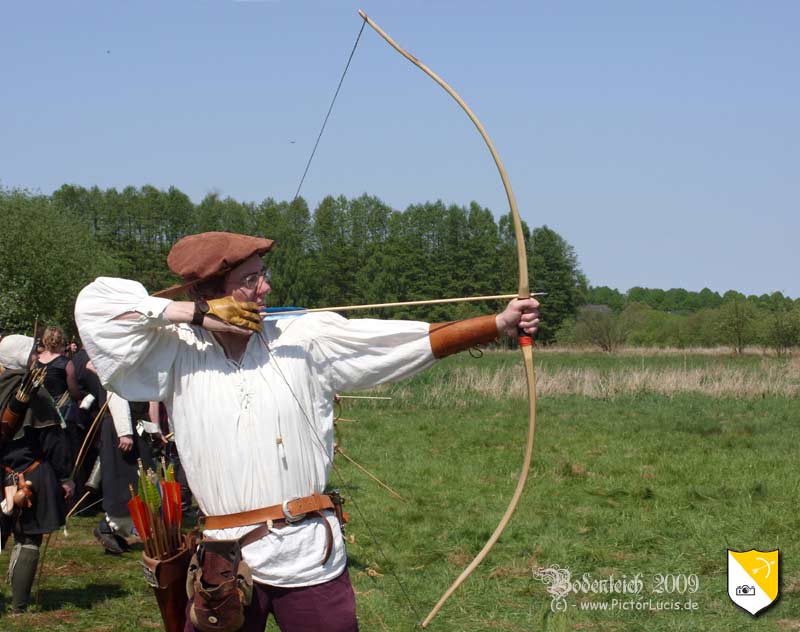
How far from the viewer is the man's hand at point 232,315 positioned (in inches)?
110

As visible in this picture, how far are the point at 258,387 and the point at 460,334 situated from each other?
63 cm

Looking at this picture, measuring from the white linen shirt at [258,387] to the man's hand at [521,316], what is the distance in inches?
9.8

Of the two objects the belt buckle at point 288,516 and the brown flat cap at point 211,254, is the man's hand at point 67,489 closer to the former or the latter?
the brown flat cap at point 211,254

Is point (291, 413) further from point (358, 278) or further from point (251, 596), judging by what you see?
point (358, 278)

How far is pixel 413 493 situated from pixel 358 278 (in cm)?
405

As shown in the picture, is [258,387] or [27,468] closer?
[258,387]

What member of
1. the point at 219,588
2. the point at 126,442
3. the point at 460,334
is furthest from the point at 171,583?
the point at 126,442

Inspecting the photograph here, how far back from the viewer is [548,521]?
282 inches

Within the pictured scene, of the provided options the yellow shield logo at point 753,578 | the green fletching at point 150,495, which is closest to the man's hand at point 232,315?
the green fletching at point 150,495

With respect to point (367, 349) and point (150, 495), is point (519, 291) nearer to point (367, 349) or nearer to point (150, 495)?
point (367, 349)

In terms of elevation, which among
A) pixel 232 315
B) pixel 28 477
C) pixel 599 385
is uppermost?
pixel 232 315

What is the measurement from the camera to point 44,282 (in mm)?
35031

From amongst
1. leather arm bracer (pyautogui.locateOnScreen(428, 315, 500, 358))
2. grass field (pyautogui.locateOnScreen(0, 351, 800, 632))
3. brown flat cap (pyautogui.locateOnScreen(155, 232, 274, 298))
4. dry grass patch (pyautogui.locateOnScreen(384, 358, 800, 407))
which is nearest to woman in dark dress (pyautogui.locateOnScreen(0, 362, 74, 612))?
grass field (pyautogui.locateOnScreen(0, 351, 800, 632))

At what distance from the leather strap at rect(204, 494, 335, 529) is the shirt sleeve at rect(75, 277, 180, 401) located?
455mm
